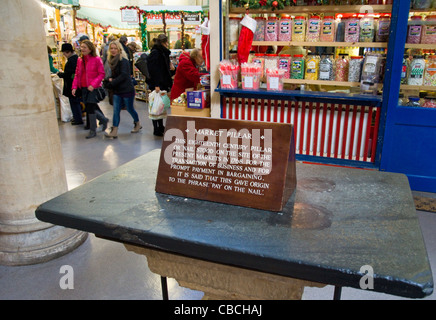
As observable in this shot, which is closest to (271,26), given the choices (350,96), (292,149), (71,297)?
(350,96)

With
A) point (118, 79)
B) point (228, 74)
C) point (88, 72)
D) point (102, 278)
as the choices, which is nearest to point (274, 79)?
point (228, 74)

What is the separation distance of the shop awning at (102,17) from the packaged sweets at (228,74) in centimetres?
929

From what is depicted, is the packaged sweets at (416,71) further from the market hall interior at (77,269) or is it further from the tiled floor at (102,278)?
the market hall interior at (77,269)

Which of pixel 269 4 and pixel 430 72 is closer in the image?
pixel 430 72

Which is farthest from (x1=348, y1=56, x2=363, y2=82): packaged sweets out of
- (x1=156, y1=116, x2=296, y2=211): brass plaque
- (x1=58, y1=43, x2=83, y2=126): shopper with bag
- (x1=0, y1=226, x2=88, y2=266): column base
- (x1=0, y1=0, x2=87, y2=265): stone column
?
(x1=58, y1=43, x2=83, y2=126): shopper with bag

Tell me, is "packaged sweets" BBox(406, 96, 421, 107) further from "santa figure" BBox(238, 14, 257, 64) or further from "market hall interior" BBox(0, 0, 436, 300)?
"santa figure" BBox(238, 14, 257, 64)

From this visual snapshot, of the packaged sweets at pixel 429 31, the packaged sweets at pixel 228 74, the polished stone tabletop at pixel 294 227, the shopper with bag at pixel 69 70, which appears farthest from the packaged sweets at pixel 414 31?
the shopper with bag at pixel 69 70

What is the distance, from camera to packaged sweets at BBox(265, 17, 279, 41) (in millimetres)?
4098

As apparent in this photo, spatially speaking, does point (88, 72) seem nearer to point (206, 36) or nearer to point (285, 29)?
point (206, 36)

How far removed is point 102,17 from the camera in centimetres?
1335

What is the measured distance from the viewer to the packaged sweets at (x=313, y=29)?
3914mm

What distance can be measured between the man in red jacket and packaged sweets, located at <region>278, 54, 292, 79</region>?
2015 mm

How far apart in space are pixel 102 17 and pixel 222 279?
13849 mm
